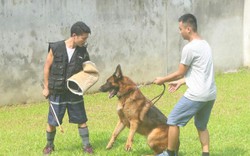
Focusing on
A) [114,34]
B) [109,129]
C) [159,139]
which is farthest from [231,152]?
[114,34]

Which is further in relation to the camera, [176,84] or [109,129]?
[109,129]

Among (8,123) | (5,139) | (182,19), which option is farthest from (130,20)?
(182,19)

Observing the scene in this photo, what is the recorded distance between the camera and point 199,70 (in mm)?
5914

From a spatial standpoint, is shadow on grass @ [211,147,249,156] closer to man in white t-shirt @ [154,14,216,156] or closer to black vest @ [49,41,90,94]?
man in white t-shirt @ [154,14,216,156]

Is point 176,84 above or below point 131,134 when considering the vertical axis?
above

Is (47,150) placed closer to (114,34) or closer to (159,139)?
(159,139)

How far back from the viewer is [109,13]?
1310 centimetres

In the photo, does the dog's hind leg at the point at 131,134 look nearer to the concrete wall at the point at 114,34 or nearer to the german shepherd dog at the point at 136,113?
the german shepherd dog at the point at 136,113

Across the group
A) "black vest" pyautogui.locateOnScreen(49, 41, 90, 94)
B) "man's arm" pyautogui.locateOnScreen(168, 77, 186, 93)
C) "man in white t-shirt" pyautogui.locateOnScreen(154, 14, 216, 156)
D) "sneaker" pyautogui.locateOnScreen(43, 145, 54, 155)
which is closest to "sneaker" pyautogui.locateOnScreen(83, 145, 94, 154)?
"sneaker" pyautogui.locateOnScreen(43, 145, 54, 155)

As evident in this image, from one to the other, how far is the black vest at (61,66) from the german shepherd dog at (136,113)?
1.71ft

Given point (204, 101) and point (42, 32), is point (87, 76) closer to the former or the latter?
point (204, 101)

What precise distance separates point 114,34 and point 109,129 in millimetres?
4622

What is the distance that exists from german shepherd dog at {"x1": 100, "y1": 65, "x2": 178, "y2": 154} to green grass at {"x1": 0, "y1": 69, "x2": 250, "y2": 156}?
43 centimetres

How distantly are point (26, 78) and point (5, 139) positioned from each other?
145 inches
